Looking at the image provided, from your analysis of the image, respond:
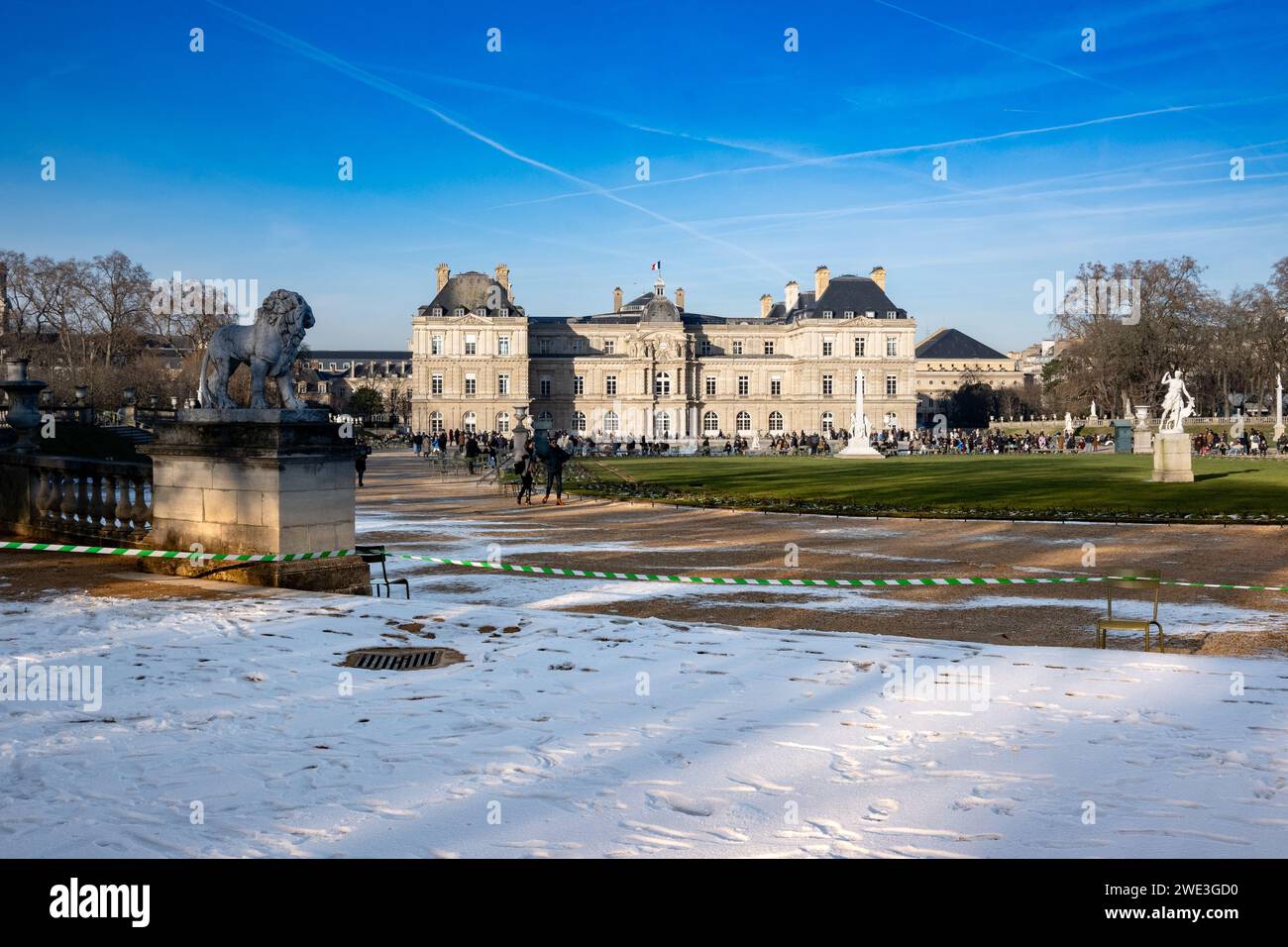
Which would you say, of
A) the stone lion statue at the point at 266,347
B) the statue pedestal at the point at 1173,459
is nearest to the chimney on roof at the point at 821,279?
the statue pedestal at the point at 1173,459

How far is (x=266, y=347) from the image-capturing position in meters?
10.1

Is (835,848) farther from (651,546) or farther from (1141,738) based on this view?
(651,546)

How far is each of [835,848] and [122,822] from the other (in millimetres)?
2808

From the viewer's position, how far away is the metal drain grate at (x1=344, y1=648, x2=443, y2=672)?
21.8 ft

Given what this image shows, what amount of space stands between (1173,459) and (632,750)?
2769 cm

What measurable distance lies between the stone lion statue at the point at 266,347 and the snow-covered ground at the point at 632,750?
10.4 ft

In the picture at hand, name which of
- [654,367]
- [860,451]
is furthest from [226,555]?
[654,367]

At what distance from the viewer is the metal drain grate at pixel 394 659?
663 centimetres

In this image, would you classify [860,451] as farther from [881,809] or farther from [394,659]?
[881,809]

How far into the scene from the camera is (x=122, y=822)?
4141mm
